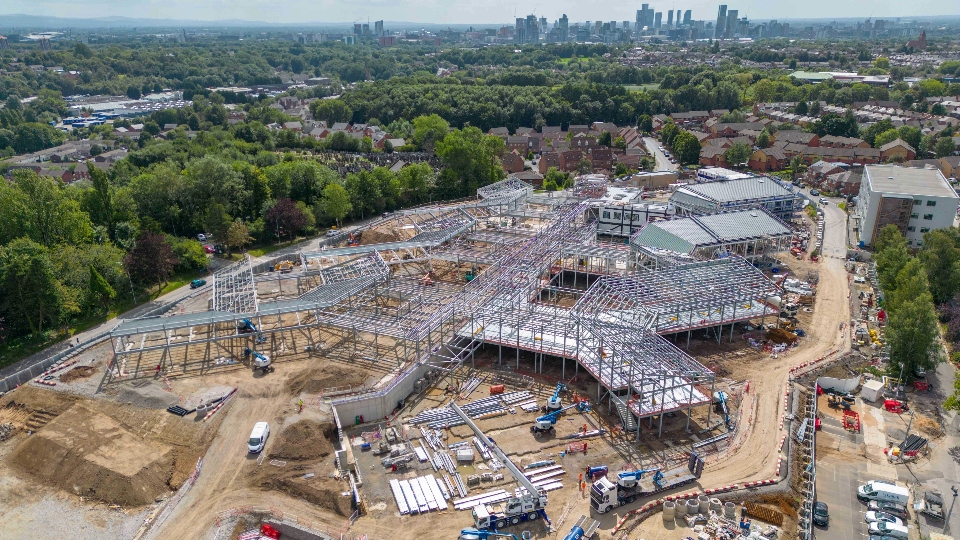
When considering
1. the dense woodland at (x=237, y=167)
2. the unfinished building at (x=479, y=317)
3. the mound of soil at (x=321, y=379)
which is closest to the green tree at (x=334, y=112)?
the dense woodland at (x=237, y=167)

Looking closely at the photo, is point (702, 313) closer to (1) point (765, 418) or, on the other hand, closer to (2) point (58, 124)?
(1) point (765, 418)

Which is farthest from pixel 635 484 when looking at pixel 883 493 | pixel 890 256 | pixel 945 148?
pixel 945 148

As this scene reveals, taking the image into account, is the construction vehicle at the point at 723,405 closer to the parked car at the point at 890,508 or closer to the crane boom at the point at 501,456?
the parked car at the point at 890,508

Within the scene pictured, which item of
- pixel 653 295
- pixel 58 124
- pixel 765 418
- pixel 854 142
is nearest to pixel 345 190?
pixel 653 295

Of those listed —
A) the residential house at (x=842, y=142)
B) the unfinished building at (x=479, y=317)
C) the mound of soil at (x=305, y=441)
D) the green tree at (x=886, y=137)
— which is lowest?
the mound of soil at (x=305, y=441)

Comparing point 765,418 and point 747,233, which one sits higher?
point 747,233
